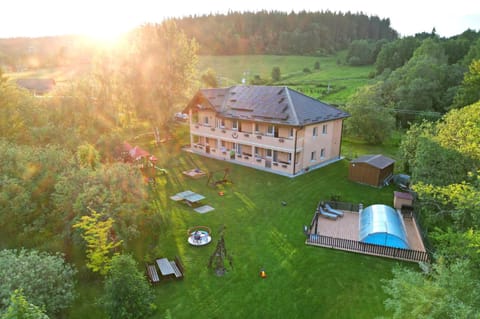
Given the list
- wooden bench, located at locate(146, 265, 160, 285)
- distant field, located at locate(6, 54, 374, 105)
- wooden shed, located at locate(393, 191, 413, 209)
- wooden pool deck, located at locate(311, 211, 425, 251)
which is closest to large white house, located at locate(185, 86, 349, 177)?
wooden pool deck, located at locate(311, 211, 425, 251)

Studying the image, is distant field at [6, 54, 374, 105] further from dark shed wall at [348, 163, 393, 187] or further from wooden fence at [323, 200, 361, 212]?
wooden fence at [323, 200, 361, 212]

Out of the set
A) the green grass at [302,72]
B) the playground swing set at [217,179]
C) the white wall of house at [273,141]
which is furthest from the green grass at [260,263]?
the green grass at [302,72]

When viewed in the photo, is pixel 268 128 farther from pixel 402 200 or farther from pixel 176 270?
pixel 176 270

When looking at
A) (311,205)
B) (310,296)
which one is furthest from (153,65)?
(310,296)

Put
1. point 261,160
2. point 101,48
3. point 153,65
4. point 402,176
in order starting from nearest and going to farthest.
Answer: point 402,176 → point 261,160 → point 153,65 → point 101,48

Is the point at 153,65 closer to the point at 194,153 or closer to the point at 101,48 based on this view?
the point at 101,48

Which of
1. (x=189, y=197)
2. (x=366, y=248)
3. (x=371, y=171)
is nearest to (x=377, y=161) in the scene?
(x=371, y=171)

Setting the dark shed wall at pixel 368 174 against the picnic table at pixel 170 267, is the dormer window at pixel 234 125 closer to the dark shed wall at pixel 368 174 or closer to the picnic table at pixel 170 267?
the dark shed wall at pixel 368 174
